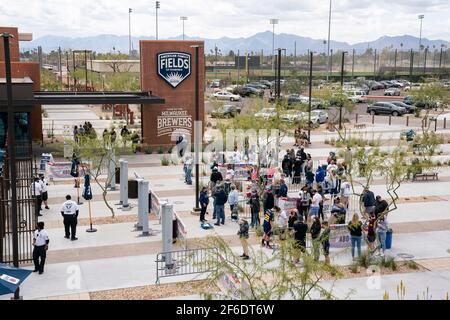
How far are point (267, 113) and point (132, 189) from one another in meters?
9.96

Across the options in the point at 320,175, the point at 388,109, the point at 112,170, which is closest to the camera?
the point at 320,175

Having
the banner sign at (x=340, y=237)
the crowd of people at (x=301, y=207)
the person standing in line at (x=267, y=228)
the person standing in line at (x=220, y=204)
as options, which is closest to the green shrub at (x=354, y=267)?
the crowd of people at (x=301, y=207)

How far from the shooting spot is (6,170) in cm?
2339

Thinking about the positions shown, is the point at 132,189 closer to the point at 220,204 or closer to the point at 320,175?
the point at 220,204

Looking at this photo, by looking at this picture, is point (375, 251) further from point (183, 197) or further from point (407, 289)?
point (183, 197)

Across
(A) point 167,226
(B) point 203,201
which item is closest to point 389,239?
(B) point 203,201

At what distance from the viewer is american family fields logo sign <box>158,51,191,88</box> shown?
36.7m

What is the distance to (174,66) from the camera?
1448 inches

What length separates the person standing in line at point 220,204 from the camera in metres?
19.9

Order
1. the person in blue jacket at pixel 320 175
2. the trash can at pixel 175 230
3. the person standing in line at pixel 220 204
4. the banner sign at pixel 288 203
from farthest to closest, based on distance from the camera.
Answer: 1. the person in blue jacket at pixel 320 175
2. the banner sign at pixel 288 203
3. the person standing in line at pixel 220 204
4. the trash can at pixel 175 230

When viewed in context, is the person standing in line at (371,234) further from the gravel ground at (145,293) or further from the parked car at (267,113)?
the parked car at (267,113)

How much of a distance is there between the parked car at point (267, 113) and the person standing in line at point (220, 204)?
9.48 m

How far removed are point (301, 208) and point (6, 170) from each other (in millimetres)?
11590
